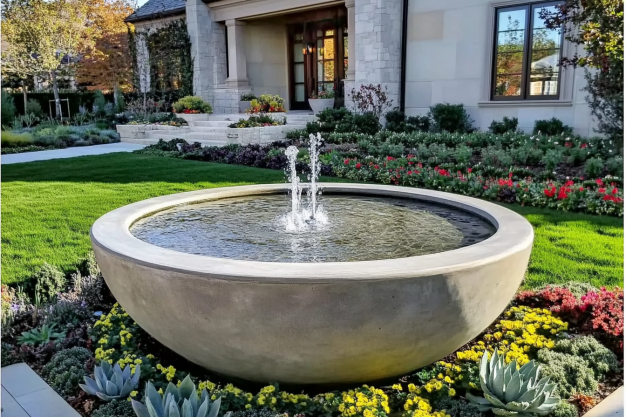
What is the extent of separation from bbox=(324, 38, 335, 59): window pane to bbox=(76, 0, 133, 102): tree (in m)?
9.41

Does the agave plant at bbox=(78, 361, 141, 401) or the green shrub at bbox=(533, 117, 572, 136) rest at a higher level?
the green shrub at bbox=(533, 117, 572, 136)

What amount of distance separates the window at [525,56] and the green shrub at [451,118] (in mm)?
866

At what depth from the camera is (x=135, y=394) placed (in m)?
2.83

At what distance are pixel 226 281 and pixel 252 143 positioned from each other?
1120cm

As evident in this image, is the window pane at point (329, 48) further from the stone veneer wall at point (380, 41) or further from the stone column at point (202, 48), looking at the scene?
the stone column at point (202, 48)

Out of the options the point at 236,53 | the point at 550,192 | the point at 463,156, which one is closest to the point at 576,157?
the point at 463,156

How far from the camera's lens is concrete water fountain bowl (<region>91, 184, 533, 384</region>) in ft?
7.68

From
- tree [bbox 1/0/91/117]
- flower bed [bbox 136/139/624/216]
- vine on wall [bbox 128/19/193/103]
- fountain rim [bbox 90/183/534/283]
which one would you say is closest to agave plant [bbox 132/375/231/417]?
fountain rim [bbox 90/183/534/283]

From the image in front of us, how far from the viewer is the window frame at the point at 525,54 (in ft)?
40.0

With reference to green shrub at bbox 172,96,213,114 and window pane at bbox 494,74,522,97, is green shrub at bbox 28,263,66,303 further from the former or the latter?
green shrub at bbox 172,96,213,114

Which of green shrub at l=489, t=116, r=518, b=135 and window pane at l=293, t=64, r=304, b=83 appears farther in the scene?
window pane at l=293, t=64, r=304, b=83

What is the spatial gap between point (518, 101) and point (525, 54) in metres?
1.14

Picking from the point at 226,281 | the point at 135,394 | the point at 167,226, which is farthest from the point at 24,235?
the point at 226,281

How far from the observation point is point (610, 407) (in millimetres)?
2945
